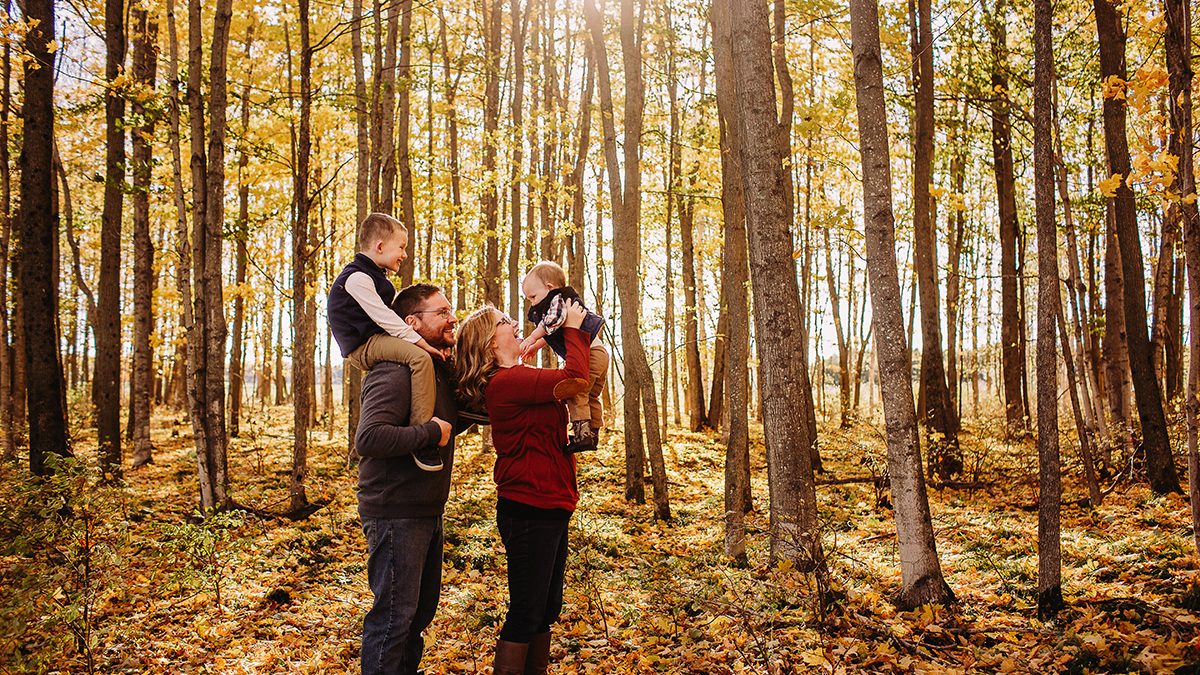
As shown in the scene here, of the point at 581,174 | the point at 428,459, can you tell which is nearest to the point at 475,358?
the point at 428,459

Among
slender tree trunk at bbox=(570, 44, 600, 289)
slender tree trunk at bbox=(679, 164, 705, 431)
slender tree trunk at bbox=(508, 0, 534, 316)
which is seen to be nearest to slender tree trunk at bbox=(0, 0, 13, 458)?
slender tree trunk at bbox=(508, 0, 534, 316)

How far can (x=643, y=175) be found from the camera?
21.0 m

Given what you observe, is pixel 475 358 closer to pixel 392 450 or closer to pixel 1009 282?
pixel 392 450

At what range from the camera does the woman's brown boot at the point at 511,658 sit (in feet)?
11.4

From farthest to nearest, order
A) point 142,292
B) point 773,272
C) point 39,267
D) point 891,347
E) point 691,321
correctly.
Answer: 1. point 691,321
2. point 142,292
3. point 39,267
4. point 773,272
5. point 891,347

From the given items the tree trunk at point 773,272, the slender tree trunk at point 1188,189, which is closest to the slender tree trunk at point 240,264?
the tree trunk at point 773,272

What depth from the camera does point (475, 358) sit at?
360 centimetres

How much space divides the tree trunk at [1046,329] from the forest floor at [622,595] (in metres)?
0.32

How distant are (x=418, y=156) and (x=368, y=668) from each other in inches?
501

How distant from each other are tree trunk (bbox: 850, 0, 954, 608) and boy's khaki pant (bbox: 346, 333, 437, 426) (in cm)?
322

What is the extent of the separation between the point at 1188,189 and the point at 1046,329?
1.18m

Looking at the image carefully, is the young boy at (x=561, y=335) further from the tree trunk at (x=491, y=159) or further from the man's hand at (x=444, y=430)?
the tree trunk at (x=491, y=159)

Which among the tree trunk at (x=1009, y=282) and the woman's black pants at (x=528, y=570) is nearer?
the woman's black pants at (x=528, y=570)

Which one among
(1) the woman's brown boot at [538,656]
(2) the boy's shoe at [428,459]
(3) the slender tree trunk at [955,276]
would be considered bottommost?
(1) the woman's brown boot at [538,656]
